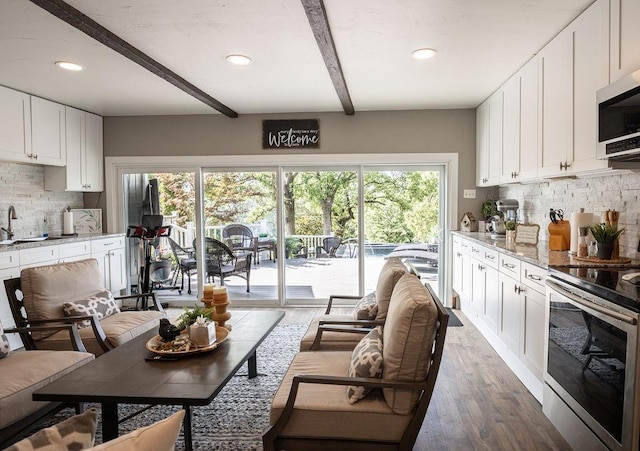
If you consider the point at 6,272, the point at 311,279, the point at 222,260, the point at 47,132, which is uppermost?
the point at 47,132

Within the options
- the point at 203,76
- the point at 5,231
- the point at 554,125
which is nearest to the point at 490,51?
the point at 554,125

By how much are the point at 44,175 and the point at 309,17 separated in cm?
397

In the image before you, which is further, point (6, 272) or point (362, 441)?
point (6, 272)

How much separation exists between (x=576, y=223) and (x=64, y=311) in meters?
3.63

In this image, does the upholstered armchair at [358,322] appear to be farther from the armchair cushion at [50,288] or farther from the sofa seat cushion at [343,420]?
the armchair cushion at [50,288]

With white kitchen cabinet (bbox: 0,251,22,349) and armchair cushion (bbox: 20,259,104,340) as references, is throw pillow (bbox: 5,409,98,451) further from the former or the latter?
white kitchen cabinet (bbox: 0,251,22,349)

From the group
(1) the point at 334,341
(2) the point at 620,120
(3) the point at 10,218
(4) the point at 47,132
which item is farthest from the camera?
(4) the point at 47,132

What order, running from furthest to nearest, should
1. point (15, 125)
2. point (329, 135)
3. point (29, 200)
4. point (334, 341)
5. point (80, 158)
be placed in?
point (329, 135) < point (80, 158) < point (29, 200) < point (15, 125) < point (334, 341)

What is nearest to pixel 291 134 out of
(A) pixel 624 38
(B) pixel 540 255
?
(B) pixel 540 255

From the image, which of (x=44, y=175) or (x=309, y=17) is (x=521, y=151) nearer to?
(x=309, y=17)

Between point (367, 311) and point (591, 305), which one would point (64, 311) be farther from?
point (591, 305)

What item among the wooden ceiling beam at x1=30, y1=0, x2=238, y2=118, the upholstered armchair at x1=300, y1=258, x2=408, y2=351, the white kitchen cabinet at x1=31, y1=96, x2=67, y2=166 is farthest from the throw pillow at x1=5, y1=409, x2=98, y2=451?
the white kitchen cabinet at x1=31, y1=96, x2=67, y2=166

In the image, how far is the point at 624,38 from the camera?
7.24 ft

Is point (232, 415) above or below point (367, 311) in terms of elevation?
below
